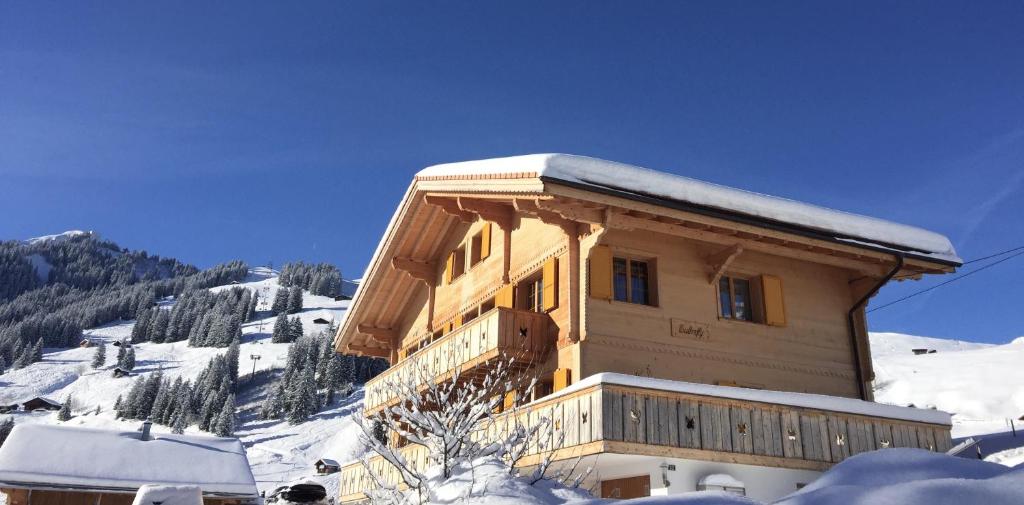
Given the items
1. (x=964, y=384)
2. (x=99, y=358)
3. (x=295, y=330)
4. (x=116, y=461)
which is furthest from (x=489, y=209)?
(x=99, y=358)

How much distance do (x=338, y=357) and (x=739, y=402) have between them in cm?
9299

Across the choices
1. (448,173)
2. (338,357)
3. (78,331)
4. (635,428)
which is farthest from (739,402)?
(78,331)

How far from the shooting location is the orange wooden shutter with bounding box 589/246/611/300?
13.8m

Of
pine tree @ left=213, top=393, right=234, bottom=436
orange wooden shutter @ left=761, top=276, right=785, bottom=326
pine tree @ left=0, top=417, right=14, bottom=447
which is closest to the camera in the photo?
orange wooden shutter @ left=761, top=276, right=785, bottom=326

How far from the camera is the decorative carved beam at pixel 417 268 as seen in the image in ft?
71.4

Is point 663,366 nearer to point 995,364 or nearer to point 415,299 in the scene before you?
point 415,299

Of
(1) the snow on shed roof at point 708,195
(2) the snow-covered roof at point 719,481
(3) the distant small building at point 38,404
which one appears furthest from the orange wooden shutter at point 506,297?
(3) the distant small building at point 38,404

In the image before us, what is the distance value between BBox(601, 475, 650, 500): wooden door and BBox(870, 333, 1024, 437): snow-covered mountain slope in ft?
74.2

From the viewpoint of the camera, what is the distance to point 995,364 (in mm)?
52312

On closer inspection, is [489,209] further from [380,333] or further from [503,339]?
[380,333]

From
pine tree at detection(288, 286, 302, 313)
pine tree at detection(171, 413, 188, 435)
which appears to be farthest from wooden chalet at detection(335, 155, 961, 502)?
pine tree at detection(288, 286, 302, 313)

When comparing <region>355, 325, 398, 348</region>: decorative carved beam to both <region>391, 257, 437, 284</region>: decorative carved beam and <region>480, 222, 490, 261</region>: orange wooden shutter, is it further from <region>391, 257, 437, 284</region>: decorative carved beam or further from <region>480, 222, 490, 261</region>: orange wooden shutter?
<region>480, 222, 490, 261</region>: orange wooden shutter

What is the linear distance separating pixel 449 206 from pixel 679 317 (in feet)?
20.1

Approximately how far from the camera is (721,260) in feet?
48.5
